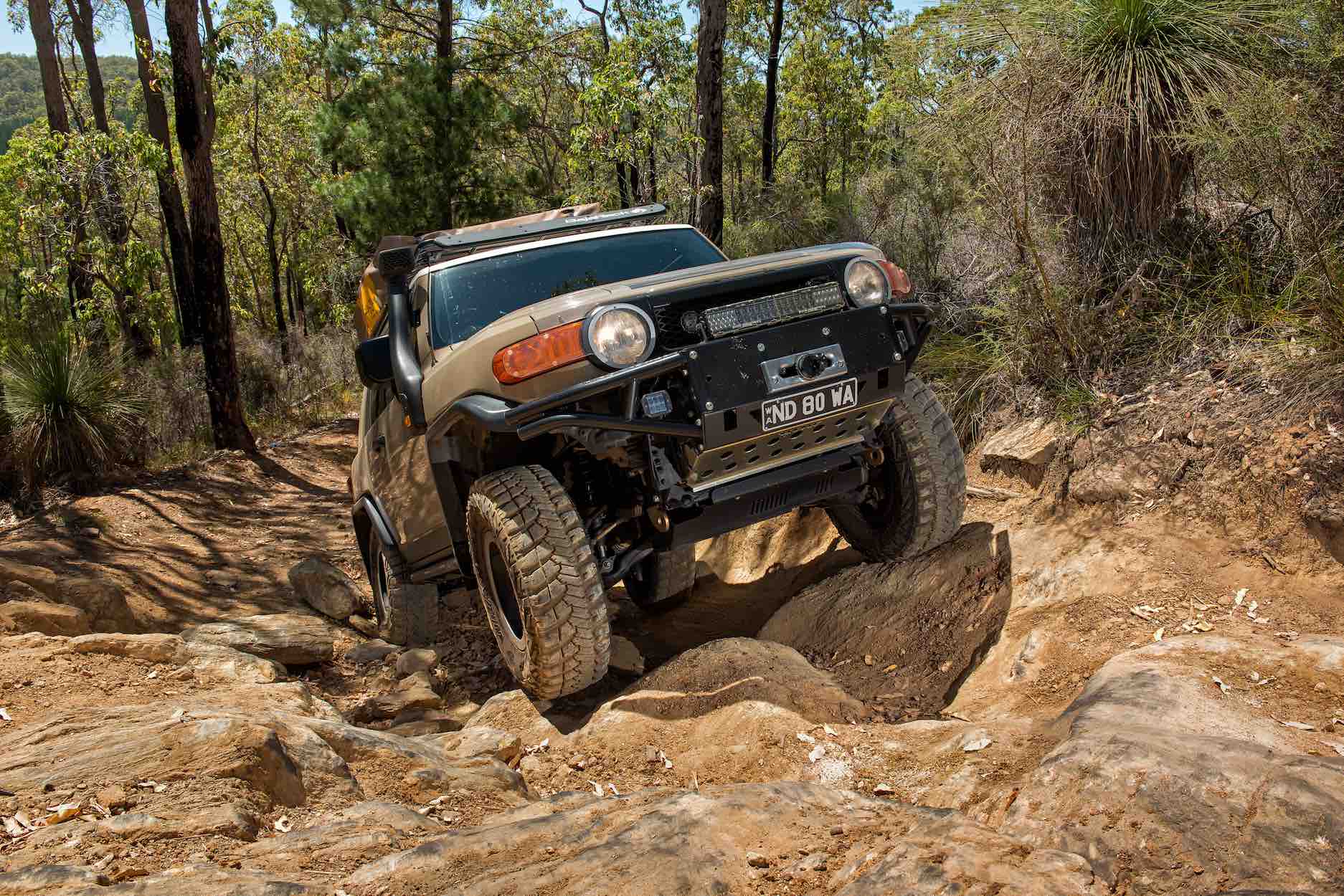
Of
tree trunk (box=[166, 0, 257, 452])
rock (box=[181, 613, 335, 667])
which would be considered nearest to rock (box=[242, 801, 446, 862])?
rock (box=[181, 613, 335, 667])

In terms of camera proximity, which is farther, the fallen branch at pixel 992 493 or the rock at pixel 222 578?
the rock at pixel 222 578

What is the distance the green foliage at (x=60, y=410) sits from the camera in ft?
31.0

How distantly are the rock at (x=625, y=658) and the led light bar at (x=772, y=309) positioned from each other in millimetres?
2078

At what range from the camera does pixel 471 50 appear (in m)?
22.1

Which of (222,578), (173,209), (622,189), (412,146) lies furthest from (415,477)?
(173,209)

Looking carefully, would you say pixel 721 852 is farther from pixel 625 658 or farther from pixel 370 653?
pixel 370 653

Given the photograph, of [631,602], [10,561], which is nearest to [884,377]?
[631,602]

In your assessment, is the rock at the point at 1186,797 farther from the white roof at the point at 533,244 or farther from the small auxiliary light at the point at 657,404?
the white roof at the point at 533,244

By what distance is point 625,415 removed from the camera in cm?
374

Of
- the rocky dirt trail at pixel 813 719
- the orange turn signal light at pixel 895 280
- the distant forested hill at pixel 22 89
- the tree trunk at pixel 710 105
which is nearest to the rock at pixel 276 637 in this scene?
the rocky dirt trail at pixel 813 719

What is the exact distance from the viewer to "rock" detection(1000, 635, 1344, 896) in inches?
86.1

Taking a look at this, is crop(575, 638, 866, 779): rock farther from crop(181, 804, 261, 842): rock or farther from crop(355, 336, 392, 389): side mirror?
crop(355, 336, 392, 389): side mirror

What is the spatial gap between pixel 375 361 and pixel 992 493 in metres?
3.47

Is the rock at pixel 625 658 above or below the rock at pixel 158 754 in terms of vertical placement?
below
